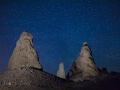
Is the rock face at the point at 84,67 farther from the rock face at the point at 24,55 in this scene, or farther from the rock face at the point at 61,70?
the rock face at the point at 24,55

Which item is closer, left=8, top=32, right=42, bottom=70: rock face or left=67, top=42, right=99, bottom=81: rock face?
left=8, top=32, right=42, bottom=70: rock face

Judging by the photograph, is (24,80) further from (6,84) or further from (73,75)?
(73,75)

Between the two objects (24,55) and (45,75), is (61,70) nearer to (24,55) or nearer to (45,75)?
(24,55)

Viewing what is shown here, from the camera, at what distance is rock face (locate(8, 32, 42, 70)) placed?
79.6 metres

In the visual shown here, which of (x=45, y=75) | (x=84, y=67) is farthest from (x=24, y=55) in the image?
(x=84, y=67)

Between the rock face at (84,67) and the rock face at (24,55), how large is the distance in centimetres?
1662

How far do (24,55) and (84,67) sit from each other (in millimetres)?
23101

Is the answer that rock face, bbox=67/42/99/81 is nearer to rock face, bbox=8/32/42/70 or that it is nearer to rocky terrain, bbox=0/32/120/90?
rocky terrain, bbox=0/32/120/90

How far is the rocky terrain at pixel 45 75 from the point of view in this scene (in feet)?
198

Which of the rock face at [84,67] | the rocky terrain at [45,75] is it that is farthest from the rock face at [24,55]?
the rock face at [84,67]

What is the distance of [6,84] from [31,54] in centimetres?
2092

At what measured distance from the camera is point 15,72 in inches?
2736

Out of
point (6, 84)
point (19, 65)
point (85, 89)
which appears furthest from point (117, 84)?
point (19, 65)

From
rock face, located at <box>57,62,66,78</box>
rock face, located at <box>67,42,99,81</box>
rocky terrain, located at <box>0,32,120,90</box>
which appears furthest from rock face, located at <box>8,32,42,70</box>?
rock face, located at <box>57,62,66,78</box>
